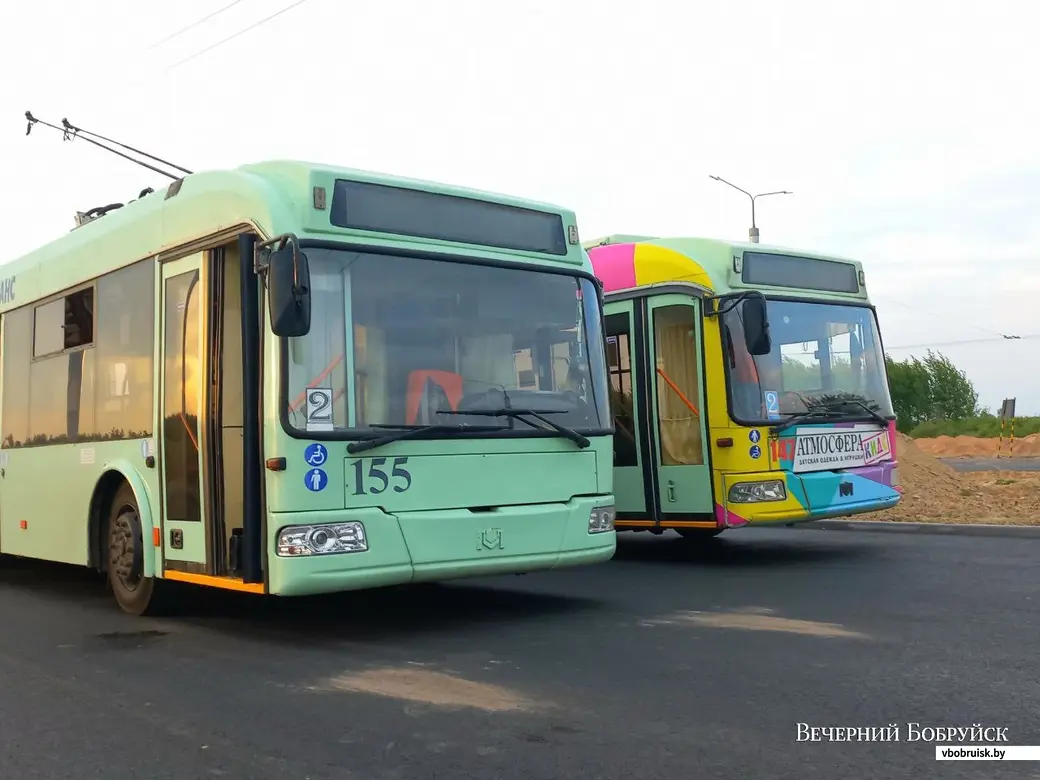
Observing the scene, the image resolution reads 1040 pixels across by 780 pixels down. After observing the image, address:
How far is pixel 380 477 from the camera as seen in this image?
6.85 m

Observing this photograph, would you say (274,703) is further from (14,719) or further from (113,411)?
(113,411)

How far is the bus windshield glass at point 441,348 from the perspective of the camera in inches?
267

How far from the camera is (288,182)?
278 inches

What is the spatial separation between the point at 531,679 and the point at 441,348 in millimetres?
2367

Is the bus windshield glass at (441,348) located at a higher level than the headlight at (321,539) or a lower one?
higher

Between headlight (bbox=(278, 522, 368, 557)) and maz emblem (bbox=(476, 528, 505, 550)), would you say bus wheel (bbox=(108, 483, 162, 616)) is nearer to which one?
headlight (bbox=(278, 522, 368, 557))

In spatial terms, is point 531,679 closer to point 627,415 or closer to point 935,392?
point 627,415

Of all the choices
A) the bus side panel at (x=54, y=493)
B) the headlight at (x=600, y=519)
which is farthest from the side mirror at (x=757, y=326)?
the bus side panel at (x=54, y=493)

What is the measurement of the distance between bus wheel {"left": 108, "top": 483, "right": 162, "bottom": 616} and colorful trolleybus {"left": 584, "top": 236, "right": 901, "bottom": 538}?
5.03 meters

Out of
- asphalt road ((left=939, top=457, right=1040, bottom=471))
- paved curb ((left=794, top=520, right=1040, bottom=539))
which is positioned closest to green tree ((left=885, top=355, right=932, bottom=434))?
asphalt road ((left=939, top=457, right=1040, bottom=471))

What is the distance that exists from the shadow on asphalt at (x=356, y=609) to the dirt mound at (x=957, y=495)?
21.2 feet

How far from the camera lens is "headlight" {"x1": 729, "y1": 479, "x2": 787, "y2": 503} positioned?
34.1ft

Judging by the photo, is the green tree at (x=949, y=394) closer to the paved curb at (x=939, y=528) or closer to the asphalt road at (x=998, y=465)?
the asphalt road at (x=998, y=465)

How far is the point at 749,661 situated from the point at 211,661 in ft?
10.3
